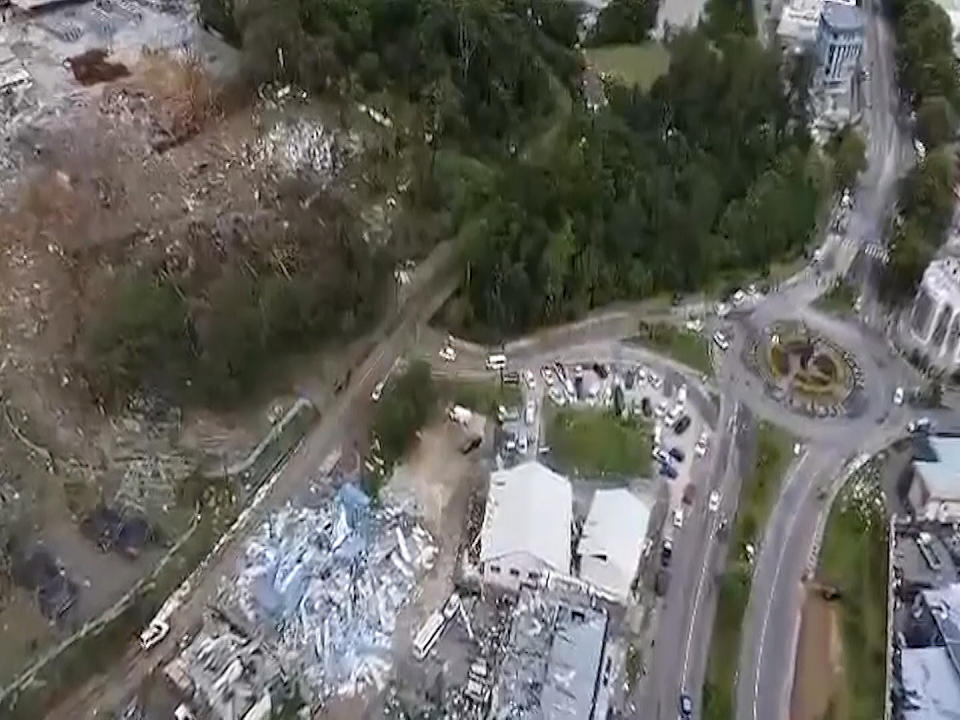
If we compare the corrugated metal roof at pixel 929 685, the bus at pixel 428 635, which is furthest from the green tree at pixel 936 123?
the bus at pixel 428 635

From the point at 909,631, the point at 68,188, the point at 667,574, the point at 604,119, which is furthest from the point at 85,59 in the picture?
the point at 909,631

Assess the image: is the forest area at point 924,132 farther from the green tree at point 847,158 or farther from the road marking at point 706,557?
the road marking at point 706,557

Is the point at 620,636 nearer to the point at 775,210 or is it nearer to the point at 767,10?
the point at 775,210

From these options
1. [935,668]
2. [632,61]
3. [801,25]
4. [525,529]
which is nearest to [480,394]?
[525,529]

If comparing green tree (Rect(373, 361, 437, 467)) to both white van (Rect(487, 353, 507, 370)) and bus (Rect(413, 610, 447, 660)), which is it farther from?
bus (Rect(413, 610, 447, 660))

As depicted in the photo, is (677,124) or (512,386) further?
(677,124)

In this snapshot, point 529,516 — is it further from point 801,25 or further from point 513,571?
point 801,25
